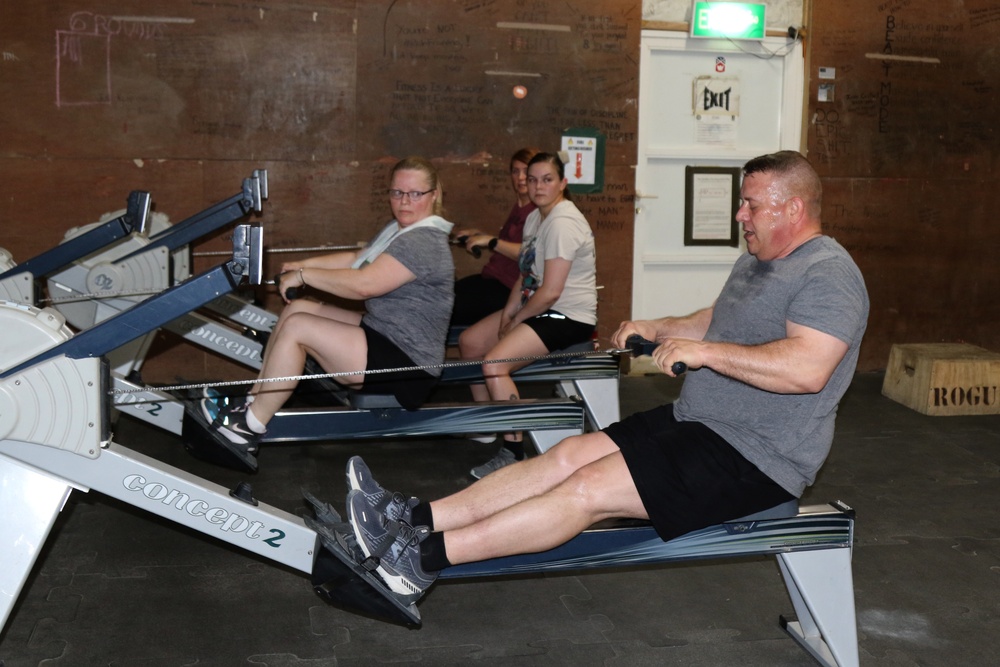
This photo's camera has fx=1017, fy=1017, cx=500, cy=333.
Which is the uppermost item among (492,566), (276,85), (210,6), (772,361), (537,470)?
(210,6)

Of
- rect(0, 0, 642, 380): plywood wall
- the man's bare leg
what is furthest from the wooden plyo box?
the man's bare leg

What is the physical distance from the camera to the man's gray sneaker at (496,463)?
4031 mm

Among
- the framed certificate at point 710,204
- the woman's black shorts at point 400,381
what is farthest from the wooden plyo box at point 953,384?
the woman's black shorts at point 400,381

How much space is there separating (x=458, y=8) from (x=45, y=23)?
2.09 metres

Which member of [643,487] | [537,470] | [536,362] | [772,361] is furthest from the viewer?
[536,362]

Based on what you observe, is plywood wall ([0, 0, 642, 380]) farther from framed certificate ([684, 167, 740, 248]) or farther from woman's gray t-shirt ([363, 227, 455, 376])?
woman's gray t-shirt ([363, 227, 455, 376])

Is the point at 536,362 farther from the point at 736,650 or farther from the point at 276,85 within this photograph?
the point at 276,85

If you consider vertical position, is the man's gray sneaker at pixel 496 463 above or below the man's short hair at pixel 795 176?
below

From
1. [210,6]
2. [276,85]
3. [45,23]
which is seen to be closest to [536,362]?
[276,85]

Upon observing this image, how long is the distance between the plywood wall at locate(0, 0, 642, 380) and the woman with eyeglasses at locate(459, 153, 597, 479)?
1490 mm

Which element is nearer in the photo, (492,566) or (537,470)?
(492,566)

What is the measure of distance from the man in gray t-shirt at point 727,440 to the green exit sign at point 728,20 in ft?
11.8

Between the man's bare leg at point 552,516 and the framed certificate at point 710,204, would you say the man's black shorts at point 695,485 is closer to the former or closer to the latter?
the man's bare leg at point 552,516

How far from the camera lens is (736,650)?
2.68 meters
